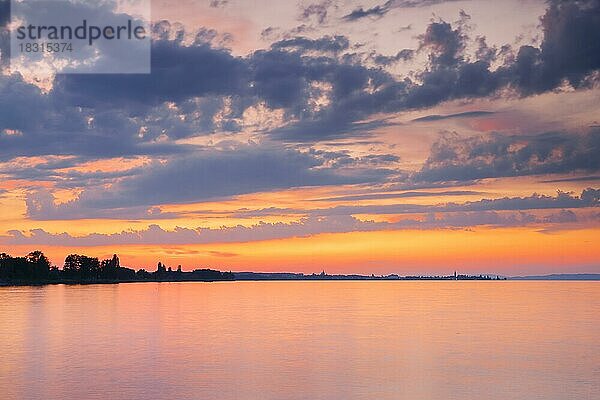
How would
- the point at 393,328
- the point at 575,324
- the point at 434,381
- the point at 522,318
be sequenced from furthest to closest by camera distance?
1. the point at 522,318
2. the point at 575,324
3. the point at 393,328
4. the point at 434,381

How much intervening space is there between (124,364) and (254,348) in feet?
34.4

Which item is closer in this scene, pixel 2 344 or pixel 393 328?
pixel 2 344

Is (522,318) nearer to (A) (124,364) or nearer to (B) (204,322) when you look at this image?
(B) (204,322)

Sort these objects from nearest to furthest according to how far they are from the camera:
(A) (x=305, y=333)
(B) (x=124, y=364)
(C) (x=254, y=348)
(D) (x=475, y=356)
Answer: (B) (x=124, y=364) → (D) (x=475, y=356) → (C) (x=254, y=348) → (A) (x=305, y=333)

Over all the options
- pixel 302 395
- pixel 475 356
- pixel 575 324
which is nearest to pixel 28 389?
pixel 302 395

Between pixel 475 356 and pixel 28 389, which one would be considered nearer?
pixel 28 389

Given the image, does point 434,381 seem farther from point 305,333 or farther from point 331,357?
point 305,333

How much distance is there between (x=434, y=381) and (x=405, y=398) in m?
4.59

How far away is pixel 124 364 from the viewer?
4281 cm


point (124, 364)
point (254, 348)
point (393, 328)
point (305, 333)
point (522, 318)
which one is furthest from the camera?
point (522, 318)

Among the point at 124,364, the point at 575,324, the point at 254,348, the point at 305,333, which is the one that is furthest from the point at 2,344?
the point at 575,324

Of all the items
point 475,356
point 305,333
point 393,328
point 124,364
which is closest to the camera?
point 124,364

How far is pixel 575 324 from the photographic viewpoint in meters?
72.1

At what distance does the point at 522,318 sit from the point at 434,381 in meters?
A: 46.4
